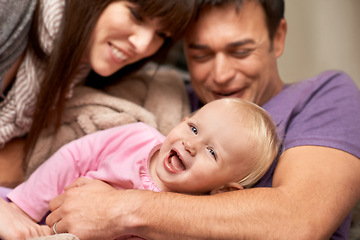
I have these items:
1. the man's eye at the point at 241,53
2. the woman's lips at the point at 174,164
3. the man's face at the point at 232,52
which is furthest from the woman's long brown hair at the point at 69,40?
the woman's lips at the point at 174,164

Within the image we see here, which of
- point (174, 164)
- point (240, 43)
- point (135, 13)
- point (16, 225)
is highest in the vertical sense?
point (135, 13)

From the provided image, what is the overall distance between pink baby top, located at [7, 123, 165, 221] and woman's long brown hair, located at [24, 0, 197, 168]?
275 mm

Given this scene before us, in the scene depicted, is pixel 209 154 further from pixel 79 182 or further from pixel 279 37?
pixel 279 37

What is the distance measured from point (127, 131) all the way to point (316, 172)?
2.15 feet

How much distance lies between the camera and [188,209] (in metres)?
1.18

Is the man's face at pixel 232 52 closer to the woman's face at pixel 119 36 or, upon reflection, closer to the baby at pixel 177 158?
the woman's face at pixel 119 36

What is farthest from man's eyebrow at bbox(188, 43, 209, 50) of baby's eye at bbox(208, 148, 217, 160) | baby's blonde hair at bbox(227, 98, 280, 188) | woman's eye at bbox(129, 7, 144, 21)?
baby's eye at bbox(208, 148, 217, 160)

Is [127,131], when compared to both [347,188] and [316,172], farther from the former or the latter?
[347,188]

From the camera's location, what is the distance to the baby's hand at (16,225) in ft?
3.94

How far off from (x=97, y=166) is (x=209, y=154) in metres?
0.44

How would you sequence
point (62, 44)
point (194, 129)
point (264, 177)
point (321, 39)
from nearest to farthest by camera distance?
point (194, 129) → point (264, 177) → point (62, 44) → point (321, 39)

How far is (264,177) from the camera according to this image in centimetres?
143

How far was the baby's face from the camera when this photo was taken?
1.23 meters

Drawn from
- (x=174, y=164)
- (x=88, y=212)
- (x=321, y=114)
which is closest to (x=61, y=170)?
(x=88, y=212)
